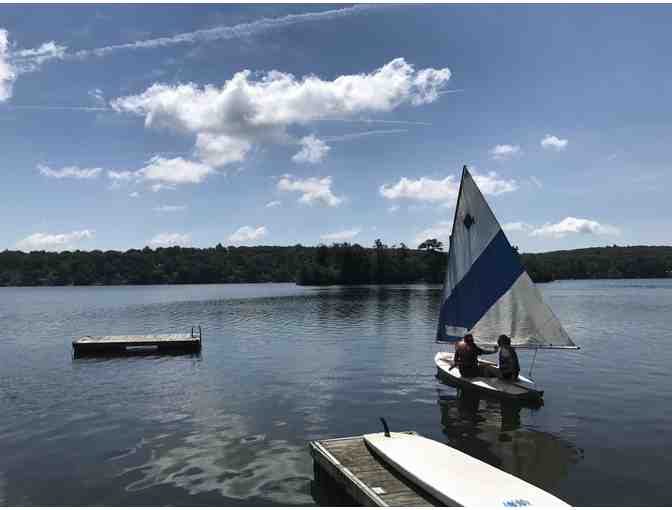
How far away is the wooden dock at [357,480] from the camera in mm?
12695

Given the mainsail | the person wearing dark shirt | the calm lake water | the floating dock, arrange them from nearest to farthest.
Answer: the calm lake water → the person wearing dark shirt → the mainsail → the floating dock

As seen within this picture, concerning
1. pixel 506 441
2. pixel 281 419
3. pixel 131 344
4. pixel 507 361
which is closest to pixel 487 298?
pixel 507 361

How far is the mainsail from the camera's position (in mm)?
26266

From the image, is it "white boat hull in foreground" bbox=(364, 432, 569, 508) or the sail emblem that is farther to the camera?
the sail emblem

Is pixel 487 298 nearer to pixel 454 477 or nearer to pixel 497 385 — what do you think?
pixel 497 385

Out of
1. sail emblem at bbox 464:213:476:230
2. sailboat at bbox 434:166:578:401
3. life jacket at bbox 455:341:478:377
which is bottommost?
life jacket at bbox 455:341:478:377

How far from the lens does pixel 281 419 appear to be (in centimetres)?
2386

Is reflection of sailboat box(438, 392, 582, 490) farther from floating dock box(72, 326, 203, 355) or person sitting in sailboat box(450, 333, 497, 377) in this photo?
floating dock box(72, 326, 203, 355)

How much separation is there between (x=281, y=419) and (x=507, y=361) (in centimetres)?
1137

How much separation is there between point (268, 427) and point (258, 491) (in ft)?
22.3

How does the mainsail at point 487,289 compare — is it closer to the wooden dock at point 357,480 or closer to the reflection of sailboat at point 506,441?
the reflection of sailboat at point 506,441

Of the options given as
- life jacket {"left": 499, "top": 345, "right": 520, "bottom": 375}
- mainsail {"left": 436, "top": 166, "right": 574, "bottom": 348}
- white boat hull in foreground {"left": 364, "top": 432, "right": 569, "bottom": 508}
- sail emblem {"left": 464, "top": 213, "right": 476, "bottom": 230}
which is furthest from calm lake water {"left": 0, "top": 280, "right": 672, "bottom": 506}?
sail emblem {"left": 464, "top": 213, "right": 476, "bottom": 230}

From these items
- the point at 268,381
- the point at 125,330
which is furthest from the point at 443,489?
the point at 125,330

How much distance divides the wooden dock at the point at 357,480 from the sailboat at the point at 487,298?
11.3 metres
